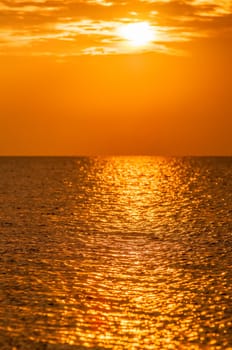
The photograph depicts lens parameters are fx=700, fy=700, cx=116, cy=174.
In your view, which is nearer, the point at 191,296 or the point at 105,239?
the point at 191,296

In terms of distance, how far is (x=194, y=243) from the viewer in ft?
256

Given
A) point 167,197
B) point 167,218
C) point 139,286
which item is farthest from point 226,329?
point 167,197

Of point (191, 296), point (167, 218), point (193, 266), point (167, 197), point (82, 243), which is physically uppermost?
point (167, 197)

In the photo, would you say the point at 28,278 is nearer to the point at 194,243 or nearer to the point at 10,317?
the point at 10,317

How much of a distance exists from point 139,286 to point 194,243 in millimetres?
27089

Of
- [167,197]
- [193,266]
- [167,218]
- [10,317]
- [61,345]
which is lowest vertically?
[61,345]

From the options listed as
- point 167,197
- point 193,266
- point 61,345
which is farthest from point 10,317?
point 167,197

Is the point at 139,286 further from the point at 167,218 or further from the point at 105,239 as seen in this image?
the point at 167,218

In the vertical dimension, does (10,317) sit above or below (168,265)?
below

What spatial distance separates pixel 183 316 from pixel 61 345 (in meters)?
9.52

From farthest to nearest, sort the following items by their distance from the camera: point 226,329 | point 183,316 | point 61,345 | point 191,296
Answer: point 191,296 < point 183,316 < point 226,329 < point 61,345

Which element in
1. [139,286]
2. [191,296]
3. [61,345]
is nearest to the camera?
[61,345]

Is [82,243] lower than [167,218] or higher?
lower

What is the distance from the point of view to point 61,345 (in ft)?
121
